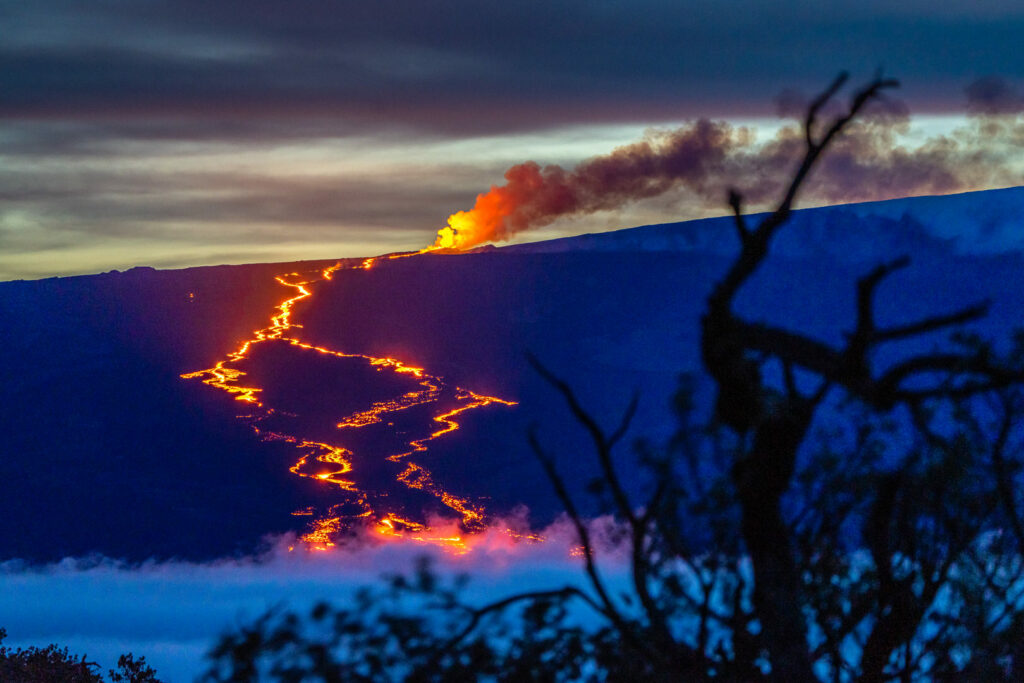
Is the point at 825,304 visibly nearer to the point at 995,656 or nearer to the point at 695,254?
the point at 695,254

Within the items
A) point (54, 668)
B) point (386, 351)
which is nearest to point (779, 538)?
point (54, 668)

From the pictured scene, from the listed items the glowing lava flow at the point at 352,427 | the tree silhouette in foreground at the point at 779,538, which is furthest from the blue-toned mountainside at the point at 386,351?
the tree silhouette in foreground at the point at 779,538

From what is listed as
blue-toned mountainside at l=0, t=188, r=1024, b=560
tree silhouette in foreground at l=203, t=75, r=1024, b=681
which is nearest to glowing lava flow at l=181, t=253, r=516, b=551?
blue-toned mountainside at l=0, t=188, r=1024, b=560

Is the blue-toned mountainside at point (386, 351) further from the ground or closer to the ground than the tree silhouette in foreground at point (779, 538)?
further from the ground

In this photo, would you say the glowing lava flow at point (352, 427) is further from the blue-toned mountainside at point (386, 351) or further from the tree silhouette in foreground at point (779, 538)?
the tree silhouette in foreground at point (779, 538)

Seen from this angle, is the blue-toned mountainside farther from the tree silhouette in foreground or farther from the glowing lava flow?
the tree silhouette in foreground

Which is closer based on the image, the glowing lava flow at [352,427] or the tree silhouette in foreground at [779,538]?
the tree silhouette in foreground at [779,538]
